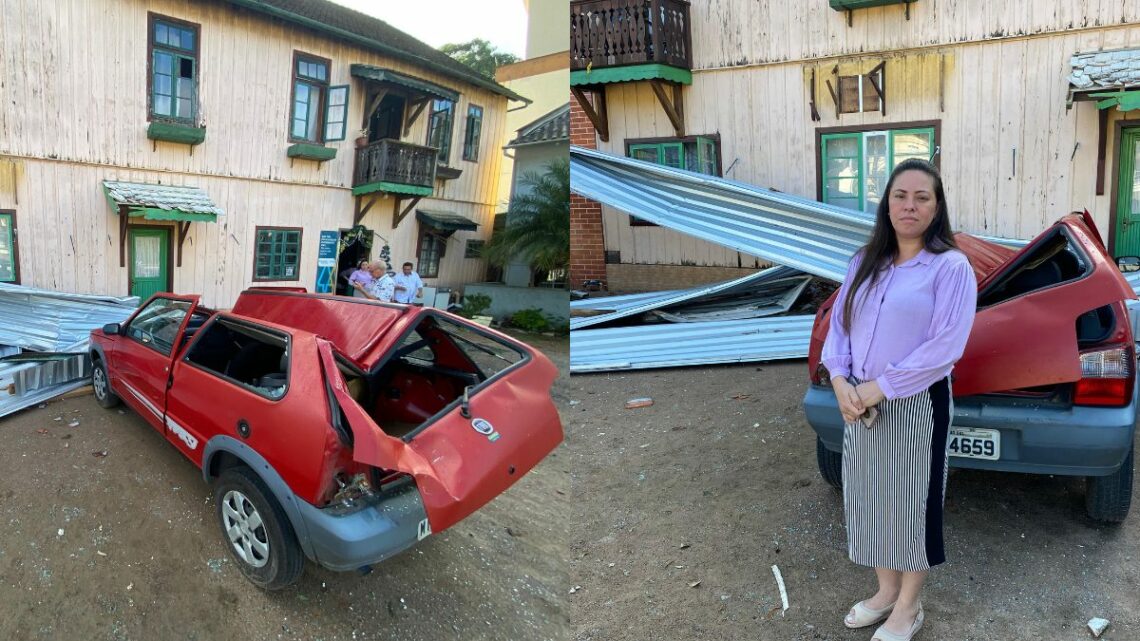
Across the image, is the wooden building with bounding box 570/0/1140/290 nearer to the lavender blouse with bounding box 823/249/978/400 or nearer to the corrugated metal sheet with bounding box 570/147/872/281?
the corrugated metal sheet with bounding box 570/147/872/281

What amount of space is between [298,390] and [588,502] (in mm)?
1585

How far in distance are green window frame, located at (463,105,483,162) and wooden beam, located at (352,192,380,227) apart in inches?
42.2

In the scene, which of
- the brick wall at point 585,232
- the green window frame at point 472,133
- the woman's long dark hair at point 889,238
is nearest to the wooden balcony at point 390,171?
the green window frame at point 472,133

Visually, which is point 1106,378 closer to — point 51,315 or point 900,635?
point 900,635

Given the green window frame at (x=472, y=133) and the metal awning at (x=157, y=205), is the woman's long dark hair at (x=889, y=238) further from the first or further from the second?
the green window frame at (x=472, y=133)

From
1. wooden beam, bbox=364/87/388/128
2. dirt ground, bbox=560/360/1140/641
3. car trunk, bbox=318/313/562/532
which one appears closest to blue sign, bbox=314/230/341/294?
wooden beam, bbox=364/87/388/128

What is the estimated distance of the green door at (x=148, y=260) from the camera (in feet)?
16.9

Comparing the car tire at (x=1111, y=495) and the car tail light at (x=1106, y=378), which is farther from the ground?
the car tail light at (x=1106, y=378)

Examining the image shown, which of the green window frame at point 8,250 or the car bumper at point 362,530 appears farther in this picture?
the green window frame at point 8,250

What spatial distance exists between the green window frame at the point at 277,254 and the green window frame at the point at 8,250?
148 cm

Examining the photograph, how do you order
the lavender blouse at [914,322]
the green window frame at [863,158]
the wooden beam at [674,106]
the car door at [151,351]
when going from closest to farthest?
the lavender blouse at [914,322], the car door at [151,351], the green window frame at [863,158], the wooden beam at [674,106]

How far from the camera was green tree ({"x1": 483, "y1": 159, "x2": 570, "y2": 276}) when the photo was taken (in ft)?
20.3

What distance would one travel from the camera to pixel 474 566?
11.1ft

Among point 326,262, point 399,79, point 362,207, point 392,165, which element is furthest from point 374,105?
point 326,262
